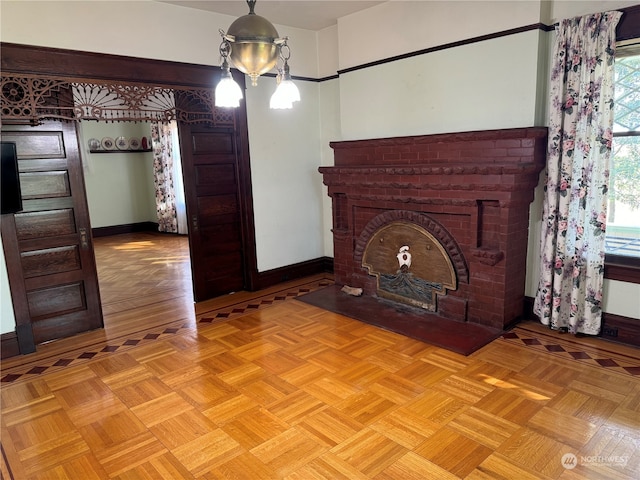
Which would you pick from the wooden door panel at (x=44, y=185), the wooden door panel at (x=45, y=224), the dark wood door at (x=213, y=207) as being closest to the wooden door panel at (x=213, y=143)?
the dark wood door at (x=213, y=207)

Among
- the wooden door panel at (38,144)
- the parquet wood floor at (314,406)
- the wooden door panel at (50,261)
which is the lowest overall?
the parquet wood floor at (314,406)

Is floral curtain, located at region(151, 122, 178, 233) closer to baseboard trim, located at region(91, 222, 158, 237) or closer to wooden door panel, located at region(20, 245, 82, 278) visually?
baseboard trim, located at region(91, 222, 158, 237)

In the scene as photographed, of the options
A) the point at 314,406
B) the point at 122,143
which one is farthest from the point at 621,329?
the point at 122,143

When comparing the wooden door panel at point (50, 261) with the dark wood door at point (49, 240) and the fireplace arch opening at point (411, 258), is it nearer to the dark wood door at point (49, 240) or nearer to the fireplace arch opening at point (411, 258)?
the dark wood door at point (49, 240)

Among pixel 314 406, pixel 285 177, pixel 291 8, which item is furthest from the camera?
pixel 285 177

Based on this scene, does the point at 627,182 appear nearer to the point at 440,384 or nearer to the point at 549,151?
the point at 549,151

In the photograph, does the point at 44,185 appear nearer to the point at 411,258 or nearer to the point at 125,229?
the point at 411,258

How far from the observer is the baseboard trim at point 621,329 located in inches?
126

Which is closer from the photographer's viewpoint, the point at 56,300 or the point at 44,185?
the point at 44,185

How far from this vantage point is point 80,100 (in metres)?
3.74

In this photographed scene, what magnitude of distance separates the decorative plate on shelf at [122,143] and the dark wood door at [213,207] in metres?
5.44

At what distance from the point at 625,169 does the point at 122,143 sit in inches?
343

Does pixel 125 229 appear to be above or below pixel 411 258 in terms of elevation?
below

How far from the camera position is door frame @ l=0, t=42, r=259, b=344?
3.36m
